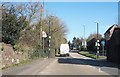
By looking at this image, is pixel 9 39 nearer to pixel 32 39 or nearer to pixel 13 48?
pixel 13 48

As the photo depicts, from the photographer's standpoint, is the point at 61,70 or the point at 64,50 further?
the point at 64,50

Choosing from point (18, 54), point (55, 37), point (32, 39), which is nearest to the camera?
point (18, 54)

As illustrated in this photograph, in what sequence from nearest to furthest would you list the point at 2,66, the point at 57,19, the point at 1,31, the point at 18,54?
the point at 2,66
the point at 1,31
the point at 18,54
the point at 57,19

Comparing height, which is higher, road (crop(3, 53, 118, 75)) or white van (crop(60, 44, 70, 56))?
white van (crop(60, 44, 70, 56))

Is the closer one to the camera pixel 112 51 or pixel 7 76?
pixel 7 76

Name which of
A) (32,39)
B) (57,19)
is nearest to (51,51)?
(57,19)

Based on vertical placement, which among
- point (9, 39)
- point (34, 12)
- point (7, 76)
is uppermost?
point (34, 12)

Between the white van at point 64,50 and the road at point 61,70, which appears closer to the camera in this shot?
the road at point 61,70

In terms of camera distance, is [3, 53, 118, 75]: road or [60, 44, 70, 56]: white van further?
[60, 44, 70, 56]: white van

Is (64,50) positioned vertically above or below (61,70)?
above

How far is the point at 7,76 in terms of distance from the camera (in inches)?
719

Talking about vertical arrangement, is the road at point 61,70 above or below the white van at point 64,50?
below

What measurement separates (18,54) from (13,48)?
2.08 m

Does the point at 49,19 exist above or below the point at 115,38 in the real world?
above
